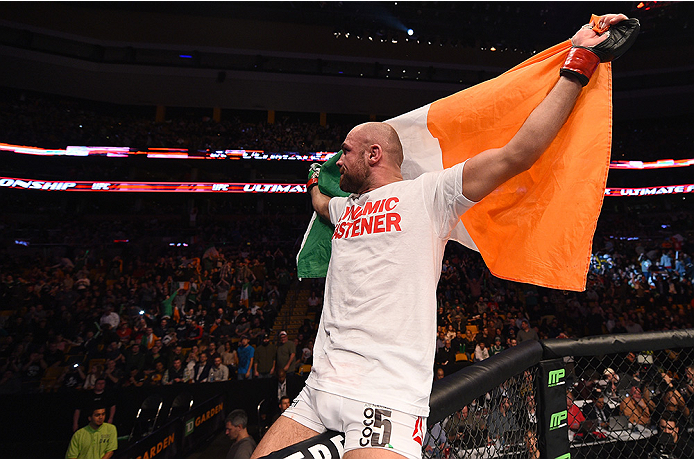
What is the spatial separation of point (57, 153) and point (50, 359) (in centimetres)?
1011

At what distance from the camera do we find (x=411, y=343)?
136cm

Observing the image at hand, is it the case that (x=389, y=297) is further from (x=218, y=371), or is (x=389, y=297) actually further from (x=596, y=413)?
(x=218, y=371)

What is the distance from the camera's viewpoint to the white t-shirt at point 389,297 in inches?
51.7

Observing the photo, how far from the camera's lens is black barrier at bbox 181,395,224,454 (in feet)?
20.5

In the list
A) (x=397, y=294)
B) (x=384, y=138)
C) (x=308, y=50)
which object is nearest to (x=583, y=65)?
(x=384, y=138)

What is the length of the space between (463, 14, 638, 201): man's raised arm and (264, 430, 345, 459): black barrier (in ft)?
2.86

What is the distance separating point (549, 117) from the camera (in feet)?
4.72

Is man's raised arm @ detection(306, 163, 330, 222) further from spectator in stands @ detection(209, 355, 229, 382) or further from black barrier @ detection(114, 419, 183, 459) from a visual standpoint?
spectator in stands @ detection(209, 355, 229, 382)

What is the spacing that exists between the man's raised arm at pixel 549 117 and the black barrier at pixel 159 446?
491 centimetres

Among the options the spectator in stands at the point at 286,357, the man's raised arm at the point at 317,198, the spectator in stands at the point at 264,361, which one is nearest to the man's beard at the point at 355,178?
the man's raised arm at the point at 317,198

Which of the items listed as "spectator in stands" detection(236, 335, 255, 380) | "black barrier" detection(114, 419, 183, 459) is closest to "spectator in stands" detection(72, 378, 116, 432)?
"black barrier" detection(114, 419, 183, 459)

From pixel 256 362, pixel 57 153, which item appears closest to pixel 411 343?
pixel 256 362

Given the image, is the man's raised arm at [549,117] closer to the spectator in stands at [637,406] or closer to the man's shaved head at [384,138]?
the man's shaved head at [384,138]

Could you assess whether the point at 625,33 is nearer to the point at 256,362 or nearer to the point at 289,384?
the point at 289,384
